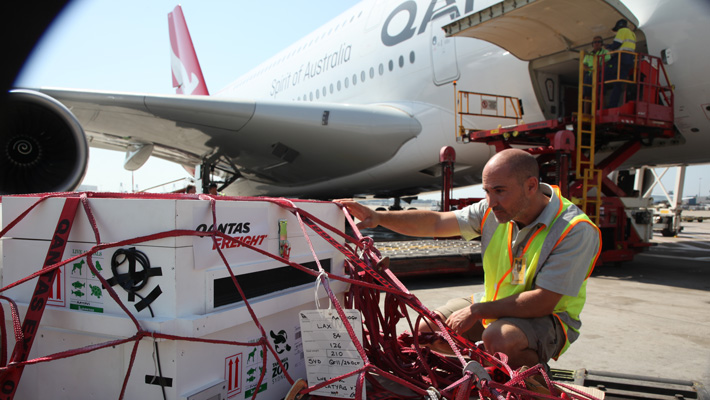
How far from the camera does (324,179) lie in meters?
10.3

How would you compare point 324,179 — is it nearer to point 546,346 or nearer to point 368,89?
point 368,89

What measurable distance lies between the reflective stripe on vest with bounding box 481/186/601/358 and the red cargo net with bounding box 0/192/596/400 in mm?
364

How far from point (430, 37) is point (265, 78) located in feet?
28.2

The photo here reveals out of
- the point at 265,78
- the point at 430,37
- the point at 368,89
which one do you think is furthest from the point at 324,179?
the point at 265,78

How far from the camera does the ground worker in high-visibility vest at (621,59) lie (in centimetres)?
577

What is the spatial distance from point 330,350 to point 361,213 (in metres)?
0.83

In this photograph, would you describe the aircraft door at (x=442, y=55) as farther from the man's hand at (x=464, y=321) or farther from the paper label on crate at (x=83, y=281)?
the paper label on crate at (x=83, y=281)

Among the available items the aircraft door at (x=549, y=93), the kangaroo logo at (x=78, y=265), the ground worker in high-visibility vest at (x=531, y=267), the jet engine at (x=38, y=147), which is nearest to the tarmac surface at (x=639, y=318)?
the ground worker in high-visibility vest at (x=531, y=267)

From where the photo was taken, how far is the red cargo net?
1.51 meters

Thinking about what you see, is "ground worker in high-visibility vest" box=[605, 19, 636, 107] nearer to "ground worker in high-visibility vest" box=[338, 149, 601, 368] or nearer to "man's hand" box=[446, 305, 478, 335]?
"ground worker in high-visibility vest" box=[338, 149, 601, 368]

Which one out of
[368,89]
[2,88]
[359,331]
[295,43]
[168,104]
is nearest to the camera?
[359,331]

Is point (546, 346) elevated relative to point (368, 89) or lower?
lower

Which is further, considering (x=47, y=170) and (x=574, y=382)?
(x=47, y=170)

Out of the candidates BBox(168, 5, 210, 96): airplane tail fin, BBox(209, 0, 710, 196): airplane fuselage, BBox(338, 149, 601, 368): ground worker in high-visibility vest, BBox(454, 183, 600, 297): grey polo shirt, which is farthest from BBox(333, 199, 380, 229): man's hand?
BBox(168, 5, 210, 96): airplane tail fin
